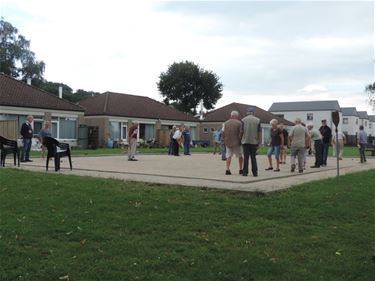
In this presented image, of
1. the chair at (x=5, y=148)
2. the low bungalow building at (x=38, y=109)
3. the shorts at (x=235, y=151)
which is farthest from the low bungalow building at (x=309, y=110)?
the chair at (x=5, y=148)

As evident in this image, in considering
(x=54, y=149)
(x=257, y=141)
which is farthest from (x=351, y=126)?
(x=54, y=149)

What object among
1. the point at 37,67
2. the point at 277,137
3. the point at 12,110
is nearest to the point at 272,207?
the point at 277,137

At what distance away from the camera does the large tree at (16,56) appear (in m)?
65.1

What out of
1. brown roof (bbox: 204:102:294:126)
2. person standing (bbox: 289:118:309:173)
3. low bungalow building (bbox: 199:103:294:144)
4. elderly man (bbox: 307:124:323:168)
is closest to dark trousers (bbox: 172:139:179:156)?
elderly man (bbox: 307:124:323:168)

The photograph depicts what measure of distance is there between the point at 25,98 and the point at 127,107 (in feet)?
45.9

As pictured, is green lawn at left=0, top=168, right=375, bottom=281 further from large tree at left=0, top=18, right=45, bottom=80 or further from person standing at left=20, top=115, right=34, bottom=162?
large tree at left=0, top=18, right=45, bottom=80

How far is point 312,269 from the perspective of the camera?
5.66 m

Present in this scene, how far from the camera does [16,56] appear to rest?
66.2 m

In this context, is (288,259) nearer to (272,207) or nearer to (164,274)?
(164,274)

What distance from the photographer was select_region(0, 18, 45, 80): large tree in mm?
65125

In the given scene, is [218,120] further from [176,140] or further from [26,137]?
[26,137]

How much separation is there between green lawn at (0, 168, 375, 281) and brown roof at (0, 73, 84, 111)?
104 feet

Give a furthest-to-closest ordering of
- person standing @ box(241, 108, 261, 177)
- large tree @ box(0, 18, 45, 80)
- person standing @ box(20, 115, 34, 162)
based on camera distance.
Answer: large tree @ box(0, 18, 45, 80) < person standing @ box(20, 115, 34, 162) < person standing @ box(241, 108, 261, 177)

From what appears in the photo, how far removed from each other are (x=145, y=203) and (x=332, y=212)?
3080 mm
